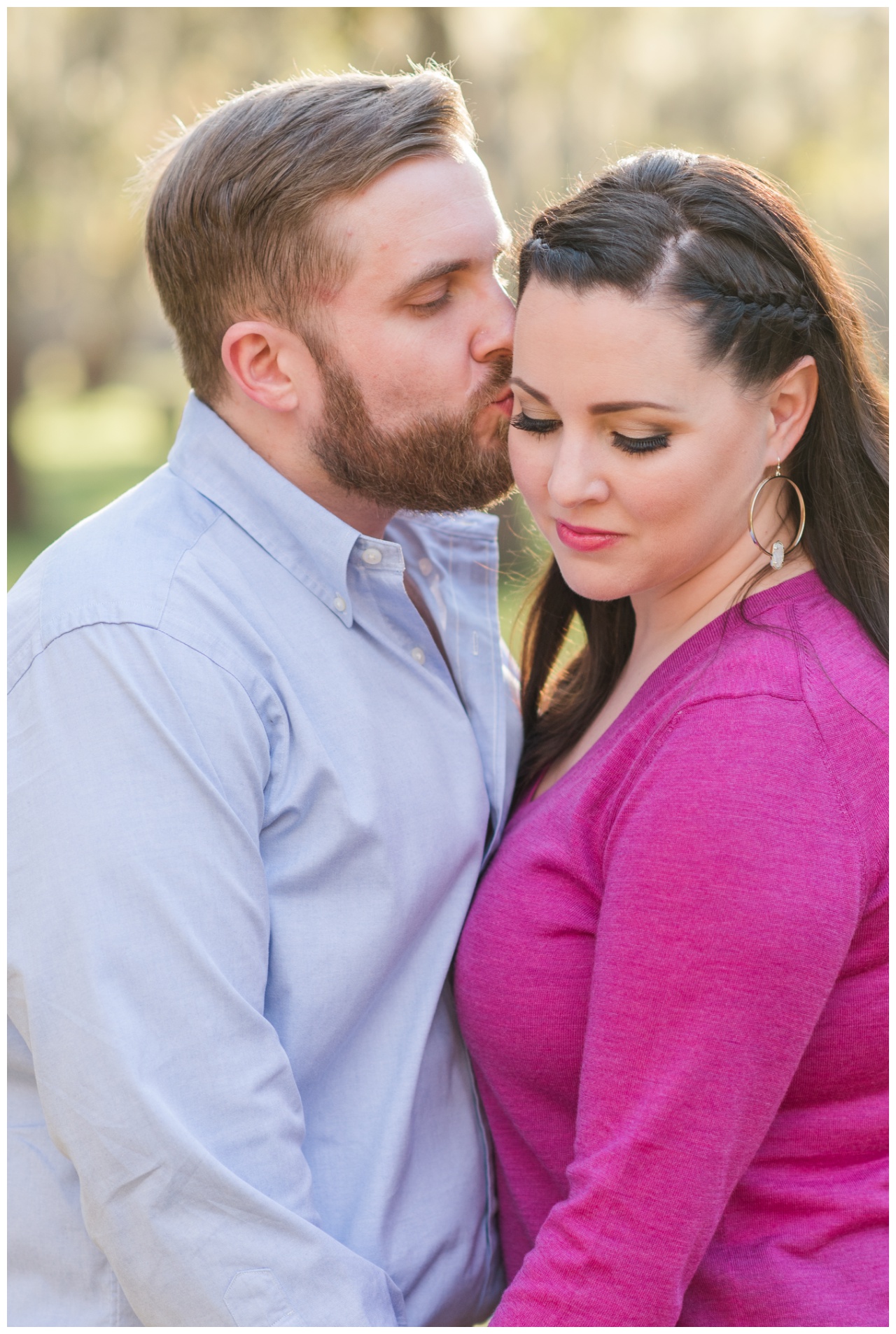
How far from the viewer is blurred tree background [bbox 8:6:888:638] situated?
12922 mm

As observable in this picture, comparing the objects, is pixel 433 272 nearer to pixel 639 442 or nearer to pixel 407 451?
pixel 407 451

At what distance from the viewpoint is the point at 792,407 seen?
2.21 m

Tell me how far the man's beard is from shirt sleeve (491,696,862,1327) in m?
1.00

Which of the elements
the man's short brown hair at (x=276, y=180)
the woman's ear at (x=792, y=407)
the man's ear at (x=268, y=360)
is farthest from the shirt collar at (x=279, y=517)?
the woman's ear at (x=792, y=407)

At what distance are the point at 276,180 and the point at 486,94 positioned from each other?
12.0 meters

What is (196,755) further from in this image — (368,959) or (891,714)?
(891,714)

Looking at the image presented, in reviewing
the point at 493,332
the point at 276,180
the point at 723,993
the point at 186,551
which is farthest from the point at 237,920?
the point at 276,180

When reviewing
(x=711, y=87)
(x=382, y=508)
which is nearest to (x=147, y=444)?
(x=711, y=87)

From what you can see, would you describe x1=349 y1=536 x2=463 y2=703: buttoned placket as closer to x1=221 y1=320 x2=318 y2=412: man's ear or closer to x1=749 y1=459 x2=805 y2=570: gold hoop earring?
x1=221 y1=320 x2=318 y2=412: man's ear

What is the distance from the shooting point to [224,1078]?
6.56ft

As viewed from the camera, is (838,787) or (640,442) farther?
(640,442)

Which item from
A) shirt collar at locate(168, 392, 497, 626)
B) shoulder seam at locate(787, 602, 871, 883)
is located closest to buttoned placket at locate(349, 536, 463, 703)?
shirt collar at locate(168, 392, 497, 626)

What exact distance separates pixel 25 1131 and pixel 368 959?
707mm

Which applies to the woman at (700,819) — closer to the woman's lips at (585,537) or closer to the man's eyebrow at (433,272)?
the woman's lips at (585,537)
